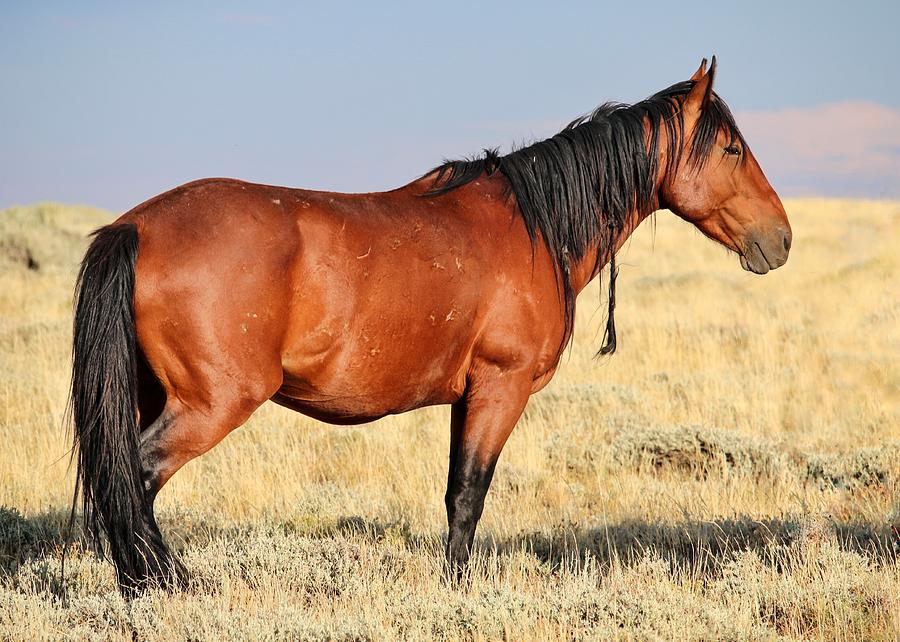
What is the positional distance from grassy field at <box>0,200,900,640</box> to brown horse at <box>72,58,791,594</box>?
1.59ft

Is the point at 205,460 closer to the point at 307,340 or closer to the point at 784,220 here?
the point at 307,340

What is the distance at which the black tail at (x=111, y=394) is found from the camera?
3.56 m

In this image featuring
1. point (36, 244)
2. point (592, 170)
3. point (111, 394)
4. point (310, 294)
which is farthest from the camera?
point (36, 244)

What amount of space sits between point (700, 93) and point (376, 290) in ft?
7.01

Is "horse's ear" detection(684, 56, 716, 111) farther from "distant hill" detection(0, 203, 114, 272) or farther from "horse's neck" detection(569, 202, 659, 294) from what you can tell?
"distant hill" detection(0, 203, 114, 272)

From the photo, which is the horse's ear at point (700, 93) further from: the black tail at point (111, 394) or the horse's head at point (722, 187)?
the black tail at point (111, 394)

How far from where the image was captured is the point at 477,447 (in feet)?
→ 14.3

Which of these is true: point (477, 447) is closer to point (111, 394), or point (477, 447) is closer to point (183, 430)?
point (183, 430)

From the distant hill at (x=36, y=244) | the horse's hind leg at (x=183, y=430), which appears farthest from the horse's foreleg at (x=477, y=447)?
the distant hill at (x=36, y=244)

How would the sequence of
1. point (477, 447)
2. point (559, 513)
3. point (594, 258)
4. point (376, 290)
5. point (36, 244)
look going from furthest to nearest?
point (36, 244)
point (559, 513)
point (594, 258)
point (477, 447)
point (376, 290)

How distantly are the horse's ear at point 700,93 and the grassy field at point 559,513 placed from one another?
7.53 ft

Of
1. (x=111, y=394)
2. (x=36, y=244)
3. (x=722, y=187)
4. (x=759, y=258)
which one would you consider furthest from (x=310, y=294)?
(x=36, y=244)

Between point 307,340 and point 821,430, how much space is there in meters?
→ 5.69

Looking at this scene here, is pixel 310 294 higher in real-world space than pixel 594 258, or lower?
lower
